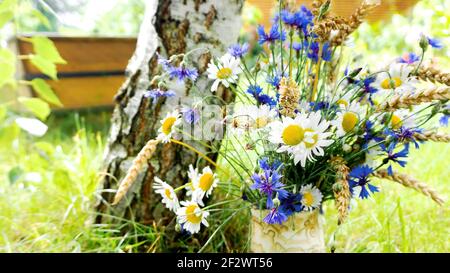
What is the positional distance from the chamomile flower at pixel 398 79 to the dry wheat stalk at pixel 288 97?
0.64 ft

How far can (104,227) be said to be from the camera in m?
1.17

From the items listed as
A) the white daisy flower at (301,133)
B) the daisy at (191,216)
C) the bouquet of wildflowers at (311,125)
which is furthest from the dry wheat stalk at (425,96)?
the daisy at (191,216)

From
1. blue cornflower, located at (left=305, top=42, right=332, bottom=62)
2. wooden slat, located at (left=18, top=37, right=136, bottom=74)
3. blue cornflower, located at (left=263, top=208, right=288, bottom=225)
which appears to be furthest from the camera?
wooden slat, located at (left=18, top=37, right=136, bottom=74)

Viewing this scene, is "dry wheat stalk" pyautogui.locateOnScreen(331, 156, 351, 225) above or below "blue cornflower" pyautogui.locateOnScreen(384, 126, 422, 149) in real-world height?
below

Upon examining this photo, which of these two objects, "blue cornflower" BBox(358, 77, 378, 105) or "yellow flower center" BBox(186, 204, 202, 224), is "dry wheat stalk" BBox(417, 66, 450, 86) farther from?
"yellow flower center" BBox(186, 204, 202, 224)

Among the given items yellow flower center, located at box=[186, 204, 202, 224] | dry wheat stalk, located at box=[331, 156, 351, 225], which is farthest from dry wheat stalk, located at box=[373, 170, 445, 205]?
yellow flower center, located at box=[186, 204, 202, 224]

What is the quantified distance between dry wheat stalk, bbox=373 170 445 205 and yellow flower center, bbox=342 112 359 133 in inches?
4.5

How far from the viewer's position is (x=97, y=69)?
2.60m

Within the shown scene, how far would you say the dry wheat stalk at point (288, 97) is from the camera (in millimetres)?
709

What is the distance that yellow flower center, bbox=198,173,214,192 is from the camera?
2.71ft

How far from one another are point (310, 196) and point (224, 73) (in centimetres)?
25

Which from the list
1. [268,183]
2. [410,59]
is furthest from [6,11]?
[410,59]

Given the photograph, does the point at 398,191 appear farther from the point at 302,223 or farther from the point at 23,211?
the point at 23,211
